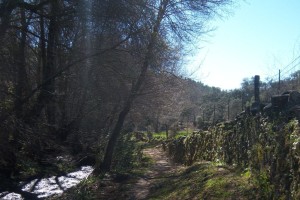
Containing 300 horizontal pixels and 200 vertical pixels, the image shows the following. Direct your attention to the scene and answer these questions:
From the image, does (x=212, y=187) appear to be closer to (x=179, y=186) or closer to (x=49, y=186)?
(x=179, y=186)

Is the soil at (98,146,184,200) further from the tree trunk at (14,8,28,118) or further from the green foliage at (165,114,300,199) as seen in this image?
the tree trunk at (14,8,28,118)

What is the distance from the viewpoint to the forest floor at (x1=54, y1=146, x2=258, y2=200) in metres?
7.30

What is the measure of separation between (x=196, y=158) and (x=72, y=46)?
6207 mm

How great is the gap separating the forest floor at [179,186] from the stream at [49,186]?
968 millimetres

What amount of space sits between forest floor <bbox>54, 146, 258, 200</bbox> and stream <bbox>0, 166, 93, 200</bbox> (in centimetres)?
97

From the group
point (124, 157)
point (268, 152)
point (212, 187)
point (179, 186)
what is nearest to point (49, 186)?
point (124, 157)

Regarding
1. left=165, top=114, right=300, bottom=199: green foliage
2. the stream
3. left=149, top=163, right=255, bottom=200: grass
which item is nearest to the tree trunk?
the stream

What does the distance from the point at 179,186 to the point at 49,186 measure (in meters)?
5.68

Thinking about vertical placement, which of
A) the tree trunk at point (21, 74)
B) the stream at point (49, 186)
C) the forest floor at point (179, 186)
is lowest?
the stream at point (49, 186)

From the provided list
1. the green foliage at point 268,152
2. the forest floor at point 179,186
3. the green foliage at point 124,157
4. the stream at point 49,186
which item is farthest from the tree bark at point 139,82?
the green foliage at point 268,152

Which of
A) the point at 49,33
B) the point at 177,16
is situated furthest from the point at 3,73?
the point at 177,16

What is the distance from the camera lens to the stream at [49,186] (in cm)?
1188

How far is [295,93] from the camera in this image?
31.1ft

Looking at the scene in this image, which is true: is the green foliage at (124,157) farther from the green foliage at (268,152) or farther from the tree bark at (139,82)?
the green foliage at (268,152)
